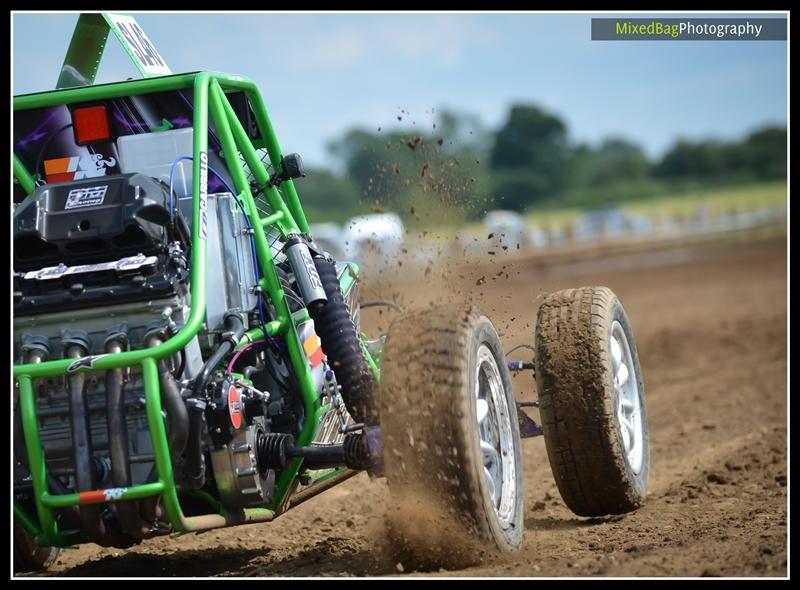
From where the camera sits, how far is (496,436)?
224 inches

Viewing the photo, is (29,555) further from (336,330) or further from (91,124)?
(91,124)

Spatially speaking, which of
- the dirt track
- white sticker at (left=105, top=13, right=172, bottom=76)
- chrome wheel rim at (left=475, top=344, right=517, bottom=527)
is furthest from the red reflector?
chrome wheel rim at (left=475, top=344, right=517, bottom=527)

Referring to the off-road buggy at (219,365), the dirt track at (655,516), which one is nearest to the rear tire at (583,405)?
the off-road buggy at (219,365)

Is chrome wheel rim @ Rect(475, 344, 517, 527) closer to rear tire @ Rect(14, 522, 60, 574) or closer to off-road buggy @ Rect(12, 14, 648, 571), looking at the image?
off-road buggy @ Rect(12, 14, 648, 571)

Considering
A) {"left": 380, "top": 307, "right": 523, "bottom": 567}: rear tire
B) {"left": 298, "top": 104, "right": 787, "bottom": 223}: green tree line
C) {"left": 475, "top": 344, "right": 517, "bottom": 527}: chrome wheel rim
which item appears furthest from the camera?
{"left": 298, "top": 104, "right": 787, "bottom": 223}: green tree line

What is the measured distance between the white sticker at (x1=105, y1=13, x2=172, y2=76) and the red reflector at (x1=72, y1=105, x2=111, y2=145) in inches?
29.8

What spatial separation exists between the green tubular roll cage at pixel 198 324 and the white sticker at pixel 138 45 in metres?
0.85

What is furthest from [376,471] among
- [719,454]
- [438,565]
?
[719,454]

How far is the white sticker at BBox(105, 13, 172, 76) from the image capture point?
6730mm

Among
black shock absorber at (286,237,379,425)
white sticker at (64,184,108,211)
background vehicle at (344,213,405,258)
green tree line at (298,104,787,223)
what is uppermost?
green tree line at (298,104,787,223)

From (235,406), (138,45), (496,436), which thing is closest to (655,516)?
(496,436)

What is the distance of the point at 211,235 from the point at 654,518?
9.36 ft
